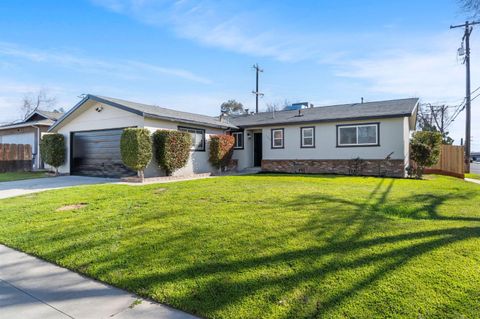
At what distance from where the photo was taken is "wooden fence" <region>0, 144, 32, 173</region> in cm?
1658

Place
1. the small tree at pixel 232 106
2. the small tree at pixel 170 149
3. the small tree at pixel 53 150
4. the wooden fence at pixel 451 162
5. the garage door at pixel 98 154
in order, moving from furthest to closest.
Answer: the small tree at pixel 232 106, the wooden fence at pixel 451 162, the small tree at pixel 53 150, the garage door at pixel 98 154, the small tree at pixel 170 149

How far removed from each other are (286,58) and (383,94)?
43.5 feet

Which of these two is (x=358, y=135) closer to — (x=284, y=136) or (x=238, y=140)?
(x=284, y=136)

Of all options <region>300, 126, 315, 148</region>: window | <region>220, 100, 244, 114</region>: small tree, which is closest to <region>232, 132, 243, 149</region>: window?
<region>300, 126, 315, 148</region>: window

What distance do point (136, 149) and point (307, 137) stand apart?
349 inches

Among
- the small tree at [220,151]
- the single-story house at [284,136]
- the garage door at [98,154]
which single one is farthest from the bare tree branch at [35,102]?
the small tree at [220,151]

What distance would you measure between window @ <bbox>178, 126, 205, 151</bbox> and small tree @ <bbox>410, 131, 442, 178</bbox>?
33.0 feet

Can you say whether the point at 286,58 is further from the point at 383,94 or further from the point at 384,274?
the point at 384,274

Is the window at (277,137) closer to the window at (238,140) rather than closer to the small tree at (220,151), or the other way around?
the window at (238,140)

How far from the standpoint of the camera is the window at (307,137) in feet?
51.6

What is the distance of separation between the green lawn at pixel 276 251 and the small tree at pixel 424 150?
24.3 feet

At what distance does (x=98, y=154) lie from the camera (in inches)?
564

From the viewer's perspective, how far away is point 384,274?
2.99 meters

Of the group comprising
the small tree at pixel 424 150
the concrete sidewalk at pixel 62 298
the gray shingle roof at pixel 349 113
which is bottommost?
the concrete sidewalk at pixel 62 298
